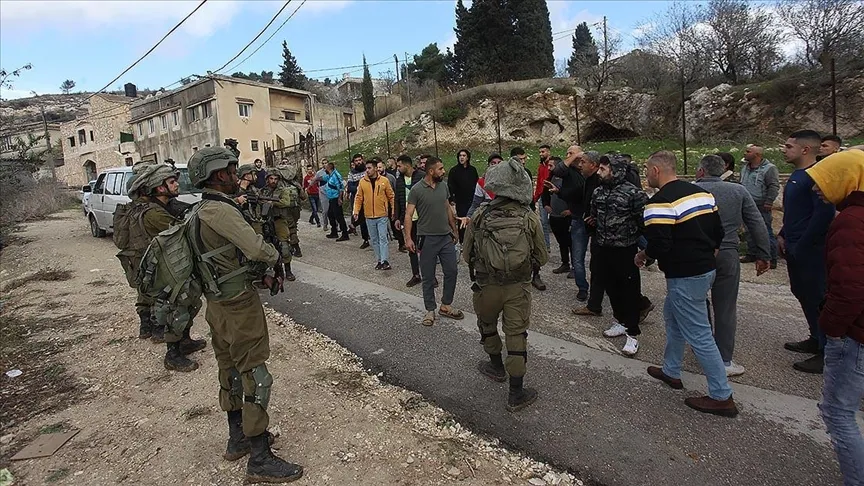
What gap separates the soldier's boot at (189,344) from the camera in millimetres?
4637

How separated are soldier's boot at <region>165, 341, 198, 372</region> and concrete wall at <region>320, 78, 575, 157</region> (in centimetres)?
2173

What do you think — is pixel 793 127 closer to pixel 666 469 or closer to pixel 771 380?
pixel 771 380

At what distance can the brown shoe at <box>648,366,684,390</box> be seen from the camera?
344 centimetres

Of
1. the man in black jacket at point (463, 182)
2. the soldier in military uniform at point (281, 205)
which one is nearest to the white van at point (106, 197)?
the soldier in military uniform at point (281, 205)

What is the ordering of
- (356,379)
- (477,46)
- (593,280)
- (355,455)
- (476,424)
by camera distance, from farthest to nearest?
(477,46)
(593,280)
(356,379)
(476,424)
(355,455)

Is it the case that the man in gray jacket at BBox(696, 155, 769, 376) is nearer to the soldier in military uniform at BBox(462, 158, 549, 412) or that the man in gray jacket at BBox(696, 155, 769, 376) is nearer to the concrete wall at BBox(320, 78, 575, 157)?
the soldier in military uniform at BBox(462, 158, 549, 412)

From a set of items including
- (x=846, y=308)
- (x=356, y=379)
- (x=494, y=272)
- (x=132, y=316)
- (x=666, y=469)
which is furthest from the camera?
(x=132, y=316)

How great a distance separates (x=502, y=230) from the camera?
3357 mm

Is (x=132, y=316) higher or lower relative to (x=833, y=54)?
lower

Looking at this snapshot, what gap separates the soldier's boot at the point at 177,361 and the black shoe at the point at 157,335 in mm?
Answer: 611

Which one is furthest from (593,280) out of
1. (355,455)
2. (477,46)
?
(477,46)

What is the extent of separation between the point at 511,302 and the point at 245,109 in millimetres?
33542

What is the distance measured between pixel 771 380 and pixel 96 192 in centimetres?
1392

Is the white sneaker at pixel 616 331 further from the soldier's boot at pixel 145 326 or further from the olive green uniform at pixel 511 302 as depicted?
the soldier's boot at pixel 145 326
